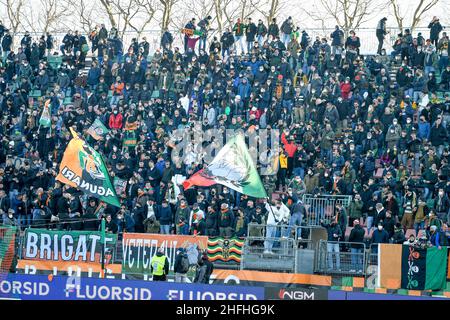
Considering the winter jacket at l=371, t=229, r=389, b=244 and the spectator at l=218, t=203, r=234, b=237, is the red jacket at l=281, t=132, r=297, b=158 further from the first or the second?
the winter jacket at l=371, t=229, r=389, b=244

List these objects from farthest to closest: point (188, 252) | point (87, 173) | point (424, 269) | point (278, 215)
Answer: point (278, 215), point (87, 173), point (188, 252), point (424, 269)

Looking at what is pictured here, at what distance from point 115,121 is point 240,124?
4356mm

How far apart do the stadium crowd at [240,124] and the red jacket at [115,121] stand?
4 cm

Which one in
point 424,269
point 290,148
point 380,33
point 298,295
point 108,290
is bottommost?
point 108,290

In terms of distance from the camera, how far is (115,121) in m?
29.0

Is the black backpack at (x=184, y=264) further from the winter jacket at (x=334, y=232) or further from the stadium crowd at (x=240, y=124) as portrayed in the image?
the winter jacket at (x=334, y=232)

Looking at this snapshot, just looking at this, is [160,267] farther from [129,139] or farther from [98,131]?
[98,131]

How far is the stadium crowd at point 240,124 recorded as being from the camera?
2361 centimetres

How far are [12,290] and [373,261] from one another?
7.50 meters

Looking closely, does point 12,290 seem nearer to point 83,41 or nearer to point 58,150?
point 58,150

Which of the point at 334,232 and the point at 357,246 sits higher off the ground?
the point at 334,232

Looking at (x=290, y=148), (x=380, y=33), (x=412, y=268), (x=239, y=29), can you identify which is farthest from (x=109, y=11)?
(x=412, y=268)
